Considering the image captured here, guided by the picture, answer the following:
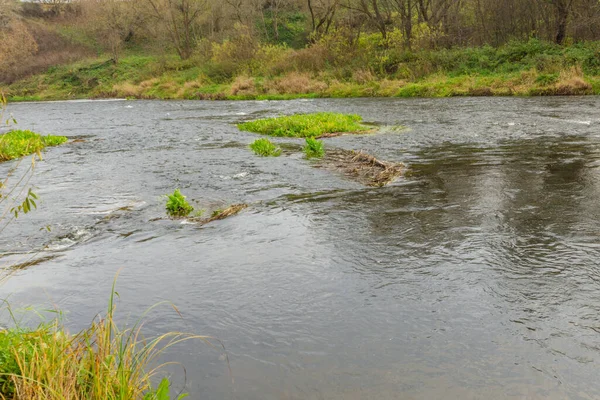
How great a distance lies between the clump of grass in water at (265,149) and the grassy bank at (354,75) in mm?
19935

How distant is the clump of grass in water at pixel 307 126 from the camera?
816 inches

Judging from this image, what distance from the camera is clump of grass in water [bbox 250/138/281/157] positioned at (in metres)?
16.7

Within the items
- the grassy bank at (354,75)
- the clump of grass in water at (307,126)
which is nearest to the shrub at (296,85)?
the grassy bank at (354,75)

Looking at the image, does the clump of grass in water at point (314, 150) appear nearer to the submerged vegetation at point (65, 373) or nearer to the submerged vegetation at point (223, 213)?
the submerged vegetation at point (223, 213)

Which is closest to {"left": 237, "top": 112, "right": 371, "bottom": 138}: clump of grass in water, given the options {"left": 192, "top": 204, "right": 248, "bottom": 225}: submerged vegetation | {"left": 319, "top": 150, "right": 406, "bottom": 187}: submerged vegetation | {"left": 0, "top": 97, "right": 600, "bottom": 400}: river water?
{"left": 319, "top": 150, "right": 406, "bottom": 187}: submerged vegetation

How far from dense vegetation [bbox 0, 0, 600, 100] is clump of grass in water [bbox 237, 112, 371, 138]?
1431cm

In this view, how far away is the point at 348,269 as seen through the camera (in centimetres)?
739

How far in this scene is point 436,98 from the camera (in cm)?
3294

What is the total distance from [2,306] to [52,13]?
92.1 meters

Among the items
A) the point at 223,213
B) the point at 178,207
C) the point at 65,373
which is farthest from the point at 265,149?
the point at 65,373

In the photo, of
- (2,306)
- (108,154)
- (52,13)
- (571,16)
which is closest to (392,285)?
(2,306)

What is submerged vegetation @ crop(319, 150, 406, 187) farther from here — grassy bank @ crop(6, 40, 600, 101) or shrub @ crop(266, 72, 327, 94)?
shrub @ crop(266, 72, 327, 94)

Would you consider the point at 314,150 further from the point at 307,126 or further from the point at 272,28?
the point at 272,28

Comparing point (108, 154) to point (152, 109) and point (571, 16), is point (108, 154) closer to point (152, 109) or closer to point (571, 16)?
point (152, 109)
